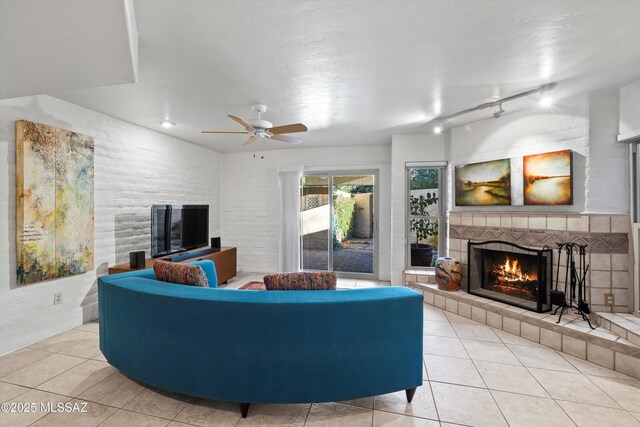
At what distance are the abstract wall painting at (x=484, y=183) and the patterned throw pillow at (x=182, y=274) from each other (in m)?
3.34

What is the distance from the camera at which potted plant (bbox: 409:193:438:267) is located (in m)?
4.46

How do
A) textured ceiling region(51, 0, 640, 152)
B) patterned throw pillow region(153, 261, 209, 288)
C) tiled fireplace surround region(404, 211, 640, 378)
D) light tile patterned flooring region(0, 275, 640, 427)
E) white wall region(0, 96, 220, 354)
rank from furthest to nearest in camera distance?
white wall region(0, 96, 220, 354) < tiled fireplace surround region(404, 211, 640, 378) < patterned throw pillow region(153, 261, 209, 288) < light tile patterned flooring region(0, 275, 640, 427) < textured ceiling region(51, 0, 640, 152)

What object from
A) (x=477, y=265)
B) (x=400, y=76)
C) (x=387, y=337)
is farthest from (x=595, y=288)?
(x=400, y=76)

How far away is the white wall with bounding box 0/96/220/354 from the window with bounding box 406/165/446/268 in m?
3.64

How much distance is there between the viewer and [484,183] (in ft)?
11.8

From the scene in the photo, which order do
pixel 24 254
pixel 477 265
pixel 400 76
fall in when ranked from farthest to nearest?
pixel 477 265, pixel 24 254, pixel 400 76

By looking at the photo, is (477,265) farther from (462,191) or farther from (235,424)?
(235,424)

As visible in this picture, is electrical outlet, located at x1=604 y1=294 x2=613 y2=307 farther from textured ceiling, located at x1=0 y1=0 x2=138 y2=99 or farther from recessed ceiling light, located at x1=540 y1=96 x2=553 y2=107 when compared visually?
textured ceiling, located at x1=0 y1=0 x2=138 y2=99

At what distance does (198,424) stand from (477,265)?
11.1 ft

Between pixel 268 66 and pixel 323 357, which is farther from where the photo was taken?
pixel 268 66

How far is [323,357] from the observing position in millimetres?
1698

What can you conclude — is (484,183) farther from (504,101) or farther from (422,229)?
(422,229)

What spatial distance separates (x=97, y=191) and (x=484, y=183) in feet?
15.2

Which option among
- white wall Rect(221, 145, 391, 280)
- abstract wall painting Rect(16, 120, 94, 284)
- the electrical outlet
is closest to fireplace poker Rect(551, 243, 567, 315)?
the electrical outlet
